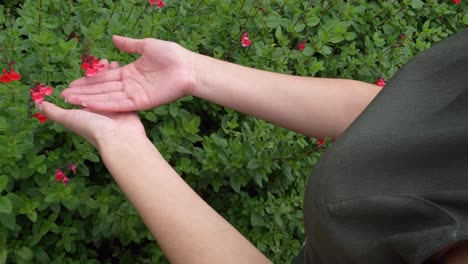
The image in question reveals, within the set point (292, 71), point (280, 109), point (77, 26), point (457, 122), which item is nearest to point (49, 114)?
point (280, 109)

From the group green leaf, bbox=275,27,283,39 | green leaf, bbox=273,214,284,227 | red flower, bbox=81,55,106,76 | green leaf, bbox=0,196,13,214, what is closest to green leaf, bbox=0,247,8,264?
green leaf, bbox=0,196,13,214

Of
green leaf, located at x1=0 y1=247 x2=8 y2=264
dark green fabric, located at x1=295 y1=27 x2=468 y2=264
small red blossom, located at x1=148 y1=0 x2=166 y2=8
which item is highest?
dark green fabric, located at x1=295 y1=27 x2=468 y2=264

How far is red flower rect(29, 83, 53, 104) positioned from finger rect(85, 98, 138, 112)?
23 cm

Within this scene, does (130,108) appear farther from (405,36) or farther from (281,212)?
(405,36)

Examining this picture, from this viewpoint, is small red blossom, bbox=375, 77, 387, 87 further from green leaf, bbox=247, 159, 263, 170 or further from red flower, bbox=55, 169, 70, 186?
red flower, bbox=55, 169, 70, 186

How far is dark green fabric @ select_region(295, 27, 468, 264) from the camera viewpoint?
2.04ft

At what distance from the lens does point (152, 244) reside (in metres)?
1.55

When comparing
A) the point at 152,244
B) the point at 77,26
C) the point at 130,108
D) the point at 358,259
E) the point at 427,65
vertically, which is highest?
the point at 427,65

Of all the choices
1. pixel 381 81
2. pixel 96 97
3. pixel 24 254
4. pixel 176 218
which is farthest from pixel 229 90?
pixel 381 81

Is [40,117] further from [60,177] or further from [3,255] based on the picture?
[3,255]

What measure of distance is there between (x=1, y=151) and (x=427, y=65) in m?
0.99

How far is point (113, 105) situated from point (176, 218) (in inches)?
14.6

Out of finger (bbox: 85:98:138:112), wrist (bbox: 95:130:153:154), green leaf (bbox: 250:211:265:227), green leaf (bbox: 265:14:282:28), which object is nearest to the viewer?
wrist (bbox: 95:130:153:154)

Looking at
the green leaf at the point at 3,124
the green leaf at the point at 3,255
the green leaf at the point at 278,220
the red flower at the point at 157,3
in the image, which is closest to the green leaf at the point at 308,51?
the red flower at the point at 157,3
